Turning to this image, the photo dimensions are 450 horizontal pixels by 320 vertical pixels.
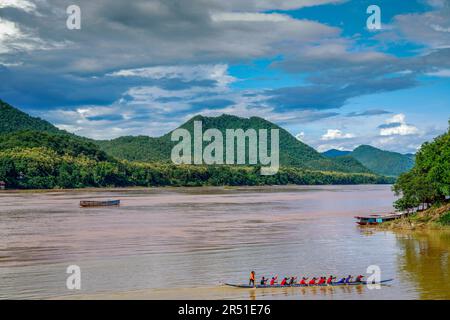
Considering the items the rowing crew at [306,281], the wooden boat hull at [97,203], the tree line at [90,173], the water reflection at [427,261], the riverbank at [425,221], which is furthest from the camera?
the tree line at [90,173]

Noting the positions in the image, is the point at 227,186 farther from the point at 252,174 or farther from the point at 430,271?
the point at 430,271

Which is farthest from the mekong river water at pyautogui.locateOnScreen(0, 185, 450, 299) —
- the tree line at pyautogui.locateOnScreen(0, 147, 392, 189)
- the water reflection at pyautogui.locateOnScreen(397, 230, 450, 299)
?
the tree line at pyautogui.locateOnScreen(0, 147, 392, 189)

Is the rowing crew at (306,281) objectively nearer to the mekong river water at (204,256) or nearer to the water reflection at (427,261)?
the mekong river water at (204,256)

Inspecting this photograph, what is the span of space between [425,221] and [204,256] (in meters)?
22.6

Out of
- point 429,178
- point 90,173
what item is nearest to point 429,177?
point 429,178

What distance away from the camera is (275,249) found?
128 feet

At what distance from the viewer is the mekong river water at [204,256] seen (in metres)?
26.4

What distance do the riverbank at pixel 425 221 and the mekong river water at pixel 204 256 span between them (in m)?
1.85

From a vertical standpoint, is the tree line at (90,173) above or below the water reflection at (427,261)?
above

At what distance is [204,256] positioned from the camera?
1416 inches

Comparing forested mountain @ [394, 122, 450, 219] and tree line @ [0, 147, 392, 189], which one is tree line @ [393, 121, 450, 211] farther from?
tree line @ [0, 147, 392, 189]

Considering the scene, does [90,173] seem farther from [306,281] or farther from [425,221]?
[306,281]

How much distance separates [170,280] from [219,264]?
509 cm

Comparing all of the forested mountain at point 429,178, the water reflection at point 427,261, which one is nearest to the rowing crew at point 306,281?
the water reflection at point 427,261
